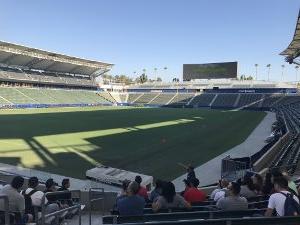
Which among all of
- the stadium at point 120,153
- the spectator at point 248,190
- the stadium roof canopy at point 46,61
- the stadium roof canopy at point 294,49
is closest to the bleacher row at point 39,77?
the stadium at point 120,153

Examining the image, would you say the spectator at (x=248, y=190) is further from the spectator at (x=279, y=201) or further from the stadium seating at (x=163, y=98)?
the stadium seating at (x=163, y=98)

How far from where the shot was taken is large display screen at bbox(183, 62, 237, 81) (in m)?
110

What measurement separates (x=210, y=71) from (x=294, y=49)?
251 ft

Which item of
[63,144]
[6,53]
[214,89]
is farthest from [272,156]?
[214,89]

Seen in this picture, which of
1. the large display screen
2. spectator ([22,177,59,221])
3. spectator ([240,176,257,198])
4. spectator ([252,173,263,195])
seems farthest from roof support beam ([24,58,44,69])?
spectator ([240,176,257,198])

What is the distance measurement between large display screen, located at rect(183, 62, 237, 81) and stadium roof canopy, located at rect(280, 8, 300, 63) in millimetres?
68371

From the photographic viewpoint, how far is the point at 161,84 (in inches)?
5221

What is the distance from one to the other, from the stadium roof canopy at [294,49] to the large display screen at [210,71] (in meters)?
68.4

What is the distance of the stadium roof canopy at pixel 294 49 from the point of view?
1193 inches

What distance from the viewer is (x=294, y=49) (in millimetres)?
36594

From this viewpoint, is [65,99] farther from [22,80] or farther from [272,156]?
[272,156]

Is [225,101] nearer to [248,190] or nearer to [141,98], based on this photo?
[141,98]

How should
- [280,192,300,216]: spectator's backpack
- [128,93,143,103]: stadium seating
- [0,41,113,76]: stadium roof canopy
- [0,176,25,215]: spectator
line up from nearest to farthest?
1. [280,192,300,216]: spectator's backpack
2. [0,176,25,215]: spectator
3. [0,41,113,76]: stadium roof canopy
4. [128,93,143,103]: stadium seating

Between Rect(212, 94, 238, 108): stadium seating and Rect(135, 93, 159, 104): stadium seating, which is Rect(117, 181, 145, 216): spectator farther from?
Rect(135, 93, 159, 104): stadium seating
